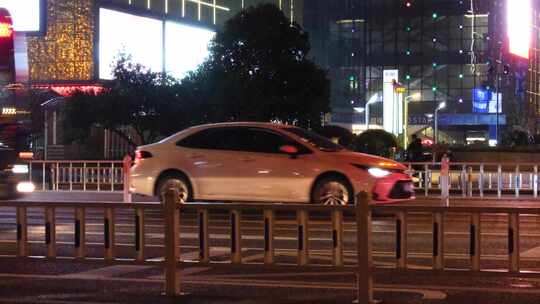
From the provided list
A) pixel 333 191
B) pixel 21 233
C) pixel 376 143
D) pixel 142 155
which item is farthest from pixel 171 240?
pixel 376 143

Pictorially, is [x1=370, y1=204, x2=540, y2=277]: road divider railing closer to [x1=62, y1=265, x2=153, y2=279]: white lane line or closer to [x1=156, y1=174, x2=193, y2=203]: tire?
[x1=62, y1=265, x2=153, y2=279]: white lane line

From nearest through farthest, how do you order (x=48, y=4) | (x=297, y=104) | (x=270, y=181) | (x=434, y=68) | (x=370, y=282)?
(x=370, y=282), (x=270, y=181), (x=297, y=104), (x=48, y=4), (x=434, y=68)

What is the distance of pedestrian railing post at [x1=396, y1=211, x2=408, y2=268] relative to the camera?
8602 mm

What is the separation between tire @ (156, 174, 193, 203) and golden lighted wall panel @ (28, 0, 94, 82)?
95.1 ft

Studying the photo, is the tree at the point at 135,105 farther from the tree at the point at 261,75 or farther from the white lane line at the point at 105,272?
the white lane line at the point at 105,272

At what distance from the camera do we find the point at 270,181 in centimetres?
1717

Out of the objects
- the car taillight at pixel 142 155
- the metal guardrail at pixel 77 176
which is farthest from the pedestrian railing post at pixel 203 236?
the metal guardrail at pixel 77 176

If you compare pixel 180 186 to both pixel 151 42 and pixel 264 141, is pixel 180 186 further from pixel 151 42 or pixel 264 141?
pixel 151 42

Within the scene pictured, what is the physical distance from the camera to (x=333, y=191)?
16719mm

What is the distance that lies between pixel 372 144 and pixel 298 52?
5.11 m

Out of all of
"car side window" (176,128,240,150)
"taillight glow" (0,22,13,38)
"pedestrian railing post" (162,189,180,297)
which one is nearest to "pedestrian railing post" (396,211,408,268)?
"pedestrian railing post" (162,189,180,297)

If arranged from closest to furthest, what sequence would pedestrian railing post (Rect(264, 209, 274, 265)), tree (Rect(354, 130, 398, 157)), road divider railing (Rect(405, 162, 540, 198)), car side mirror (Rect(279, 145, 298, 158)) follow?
1. pedestrian railing post (Rect(264, 209, 274, 265))
2. car side mirror (Rect(279, 145, 298, 158))
3. road divider railing (Rect(405, 162, 540, 198))
4. tree (Rect(354, 130, 398, 157))

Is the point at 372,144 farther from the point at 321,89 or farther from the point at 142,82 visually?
the point at 142,82

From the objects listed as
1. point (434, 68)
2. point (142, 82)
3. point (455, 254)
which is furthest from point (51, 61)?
point (434, 68)
